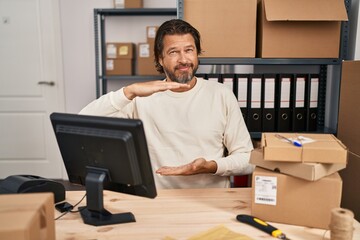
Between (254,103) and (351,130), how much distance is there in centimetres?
64

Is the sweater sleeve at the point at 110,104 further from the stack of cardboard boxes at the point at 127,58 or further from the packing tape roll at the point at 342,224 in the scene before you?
the stack of cardboard boxes at the point at 127,58

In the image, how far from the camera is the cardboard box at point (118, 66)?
3047mm

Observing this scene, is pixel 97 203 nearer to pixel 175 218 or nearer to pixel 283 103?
pixel 175 218

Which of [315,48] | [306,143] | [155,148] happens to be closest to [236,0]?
[315,48]

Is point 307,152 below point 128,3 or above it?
below

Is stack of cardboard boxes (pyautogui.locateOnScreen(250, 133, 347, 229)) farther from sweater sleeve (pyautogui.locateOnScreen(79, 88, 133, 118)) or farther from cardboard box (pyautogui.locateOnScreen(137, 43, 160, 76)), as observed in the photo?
cardboard box (pyautogui.locateOnScreen(137, 43, 160, 76))

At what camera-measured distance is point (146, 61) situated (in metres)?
3.02

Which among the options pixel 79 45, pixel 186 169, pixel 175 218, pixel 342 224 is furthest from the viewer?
pixel 79 45

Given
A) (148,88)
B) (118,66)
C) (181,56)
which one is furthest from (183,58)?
(118,66)

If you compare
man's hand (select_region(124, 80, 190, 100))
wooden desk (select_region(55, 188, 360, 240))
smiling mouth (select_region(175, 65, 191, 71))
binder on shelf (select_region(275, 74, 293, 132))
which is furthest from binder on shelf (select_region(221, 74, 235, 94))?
wooden desk (select_region(55, 188, 360, 240))

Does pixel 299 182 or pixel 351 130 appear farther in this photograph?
pixel 351 130

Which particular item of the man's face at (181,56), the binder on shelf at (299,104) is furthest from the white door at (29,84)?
the binder on shelf at (299,104)

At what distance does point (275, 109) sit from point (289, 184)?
1117 millimetres

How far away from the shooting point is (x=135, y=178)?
1.00 meters
